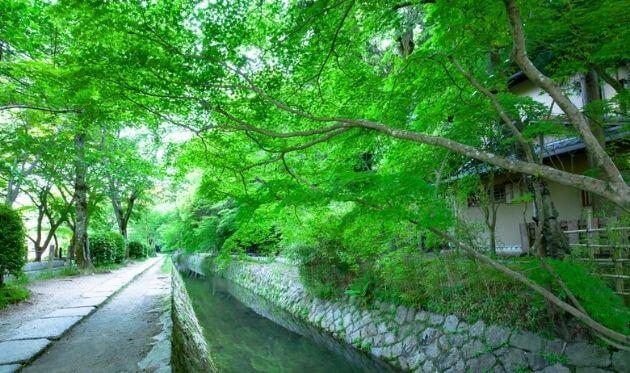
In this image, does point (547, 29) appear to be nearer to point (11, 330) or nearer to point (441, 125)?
point (441, 125)

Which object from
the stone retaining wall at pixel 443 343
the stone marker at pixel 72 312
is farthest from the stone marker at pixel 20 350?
the stone retaining wall at pixel 443 343

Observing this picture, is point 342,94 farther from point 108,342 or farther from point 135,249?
point 135,249

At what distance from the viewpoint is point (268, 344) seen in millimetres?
10125

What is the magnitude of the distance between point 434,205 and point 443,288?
386 centimetres

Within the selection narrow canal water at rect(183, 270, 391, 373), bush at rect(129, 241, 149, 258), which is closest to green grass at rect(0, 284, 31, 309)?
narrow canal water at rect(183, 270, 391, 373)

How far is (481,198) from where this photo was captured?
26.7ft

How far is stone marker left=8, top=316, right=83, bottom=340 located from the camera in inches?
187

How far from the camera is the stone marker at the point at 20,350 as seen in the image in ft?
12.6

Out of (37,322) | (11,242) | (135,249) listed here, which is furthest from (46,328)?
(135,249)

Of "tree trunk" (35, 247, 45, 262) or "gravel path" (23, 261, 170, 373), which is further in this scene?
"tree trunk" (35, 247, 45, 262)

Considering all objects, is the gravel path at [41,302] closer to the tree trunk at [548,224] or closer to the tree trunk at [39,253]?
the tree trunk at [548,224]

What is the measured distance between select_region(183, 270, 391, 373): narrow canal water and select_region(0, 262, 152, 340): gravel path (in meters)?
3.63

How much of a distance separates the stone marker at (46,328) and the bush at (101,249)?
14213 mm

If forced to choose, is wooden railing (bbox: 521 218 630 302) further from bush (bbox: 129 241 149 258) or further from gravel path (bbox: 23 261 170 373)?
bush (bbox: 129 241 149 258)
